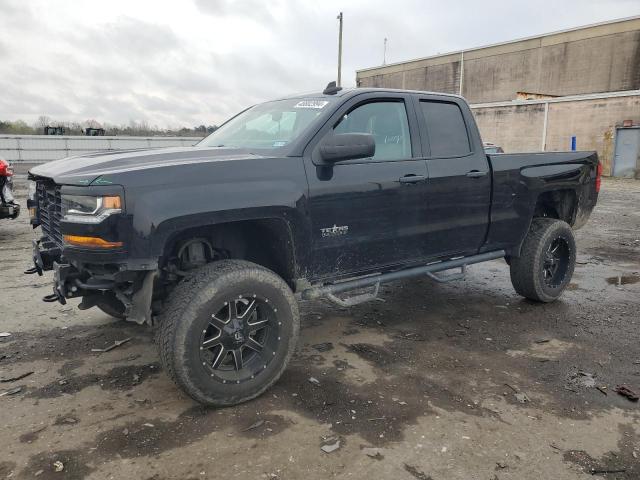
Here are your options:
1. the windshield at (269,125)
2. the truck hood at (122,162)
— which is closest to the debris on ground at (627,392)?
the windshield at (269,125)

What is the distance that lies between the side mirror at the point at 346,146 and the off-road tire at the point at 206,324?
0.87 meters

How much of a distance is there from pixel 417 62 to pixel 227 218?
48328mm

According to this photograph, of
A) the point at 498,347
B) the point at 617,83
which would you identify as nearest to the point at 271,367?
the point at 498,347

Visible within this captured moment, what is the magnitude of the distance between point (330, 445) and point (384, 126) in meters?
2.37

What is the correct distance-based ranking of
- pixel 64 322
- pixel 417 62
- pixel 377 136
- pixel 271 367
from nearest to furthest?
pixel 271 367
pixel 377 136
pixel 64 322
pixel 417 62

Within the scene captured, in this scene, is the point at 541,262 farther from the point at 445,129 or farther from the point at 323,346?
the point at 323,346

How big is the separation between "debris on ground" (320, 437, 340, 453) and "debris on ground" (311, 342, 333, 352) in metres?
1.27

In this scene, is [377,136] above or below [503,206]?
above

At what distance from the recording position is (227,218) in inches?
117

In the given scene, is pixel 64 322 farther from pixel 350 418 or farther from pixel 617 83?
pixel 617 83

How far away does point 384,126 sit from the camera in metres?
3.91

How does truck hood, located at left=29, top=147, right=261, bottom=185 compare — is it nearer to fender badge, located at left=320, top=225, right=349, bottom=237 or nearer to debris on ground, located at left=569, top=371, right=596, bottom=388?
fender badge, located at left=320, top=225, right=349, bottom=237

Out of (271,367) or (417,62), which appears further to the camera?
(417,62)

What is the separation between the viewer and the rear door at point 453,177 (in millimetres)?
4066
